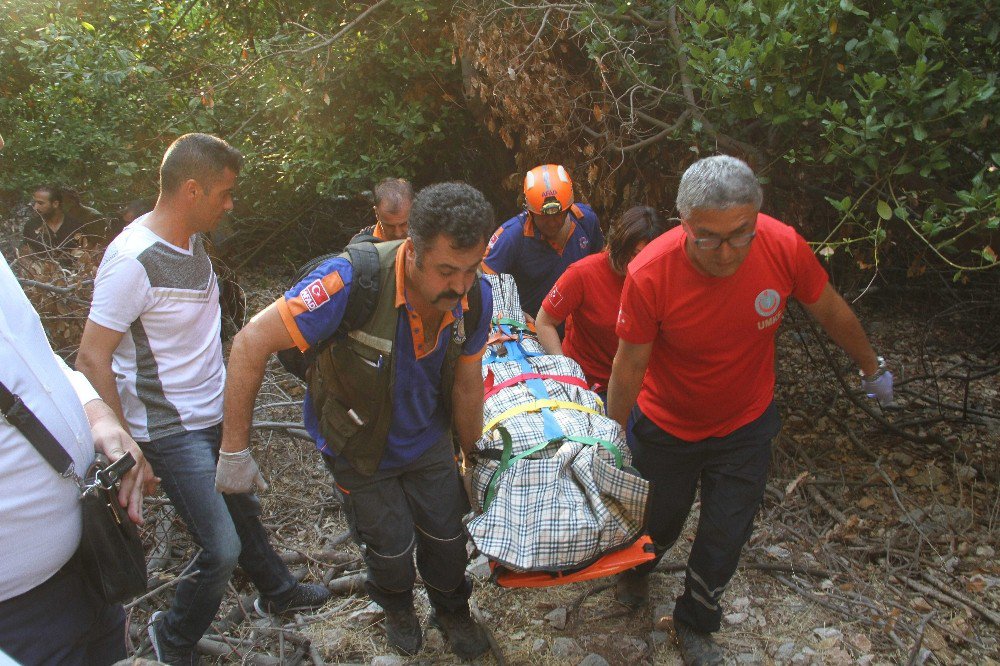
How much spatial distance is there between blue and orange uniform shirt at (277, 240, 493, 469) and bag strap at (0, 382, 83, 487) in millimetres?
864

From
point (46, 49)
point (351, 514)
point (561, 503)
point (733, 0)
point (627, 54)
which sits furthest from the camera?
point (46, 49)

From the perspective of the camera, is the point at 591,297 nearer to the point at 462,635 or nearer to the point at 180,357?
the point at 462,635

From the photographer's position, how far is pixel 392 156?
7145 millimetres

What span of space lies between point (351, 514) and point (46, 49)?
5660 mm

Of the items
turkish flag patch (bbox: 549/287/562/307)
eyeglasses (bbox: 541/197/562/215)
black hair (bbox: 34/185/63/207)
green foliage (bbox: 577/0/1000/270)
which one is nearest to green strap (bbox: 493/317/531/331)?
turkish flag patch (bbox: 549/287/562/307)

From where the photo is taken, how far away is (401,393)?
278 cm

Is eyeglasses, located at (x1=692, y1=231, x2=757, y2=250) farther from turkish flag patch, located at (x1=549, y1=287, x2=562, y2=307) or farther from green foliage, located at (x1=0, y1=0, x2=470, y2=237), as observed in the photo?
green foliage, located at (x1=0, y1=0, x2=470, y2=237)

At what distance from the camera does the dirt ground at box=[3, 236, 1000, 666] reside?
3254 mm

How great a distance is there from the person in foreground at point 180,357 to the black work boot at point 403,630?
2.39 ft

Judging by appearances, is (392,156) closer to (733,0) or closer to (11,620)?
(733,0)

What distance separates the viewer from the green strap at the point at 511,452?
286 centimetres

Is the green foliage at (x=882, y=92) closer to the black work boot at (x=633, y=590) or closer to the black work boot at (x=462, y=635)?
the black work boot at (x=633, y=590)

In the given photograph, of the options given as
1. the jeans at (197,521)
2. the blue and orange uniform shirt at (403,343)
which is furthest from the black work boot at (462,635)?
→ the jeans at (197,521)

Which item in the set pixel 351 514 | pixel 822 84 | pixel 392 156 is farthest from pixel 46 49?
pixel 822 84
